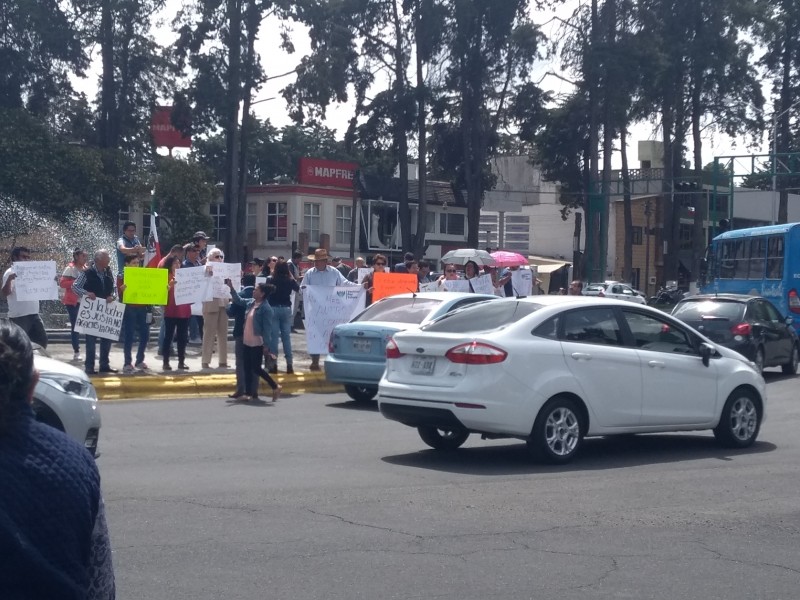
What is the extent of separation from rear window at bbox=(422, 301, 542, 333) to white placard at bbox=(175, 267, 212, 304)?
7.24 m

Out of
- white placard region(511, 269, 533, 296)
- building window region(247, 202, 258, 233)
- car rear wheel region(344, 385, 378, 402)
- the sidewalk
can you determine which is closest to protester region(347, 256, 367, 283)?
the sidewalk

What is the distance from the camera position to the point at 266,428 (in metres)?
13.1

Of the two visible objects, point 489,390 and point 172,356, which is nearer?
point 489,390

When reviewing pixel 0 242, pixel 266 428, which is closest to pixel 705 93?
pixel 0 242

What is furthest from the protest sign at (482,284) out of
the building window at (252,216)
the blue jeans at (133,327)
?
the building window at (252,216)

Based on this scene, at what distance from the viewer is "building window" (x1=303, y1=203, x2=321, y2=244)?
2445 inches

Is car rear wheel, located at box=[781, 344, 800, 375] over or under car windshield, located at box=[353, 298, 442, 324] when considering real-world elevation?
under

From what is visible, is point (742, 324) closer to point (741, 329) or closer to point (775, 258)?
point (741, 329)

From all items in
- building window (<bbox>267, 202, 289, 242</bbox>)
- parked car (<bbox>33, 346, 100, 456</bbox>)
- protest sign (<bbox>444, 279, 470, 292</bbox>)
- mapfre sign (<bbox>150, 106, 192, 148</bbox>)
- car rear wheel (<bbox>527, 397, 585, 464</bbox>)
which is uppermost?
mapfre sign (<bbox>150, 106, 192, 148</bbox>)

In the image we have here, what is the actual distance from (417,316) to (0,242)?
21.8 m

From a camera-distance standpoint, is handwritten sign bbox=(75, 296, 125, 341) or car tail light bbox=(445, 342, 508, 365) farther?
handwritten sign bbox=(75, 296, 125, 341)

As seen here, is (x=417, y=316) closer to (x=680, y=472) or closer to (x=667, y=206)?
(x=680, y=472)

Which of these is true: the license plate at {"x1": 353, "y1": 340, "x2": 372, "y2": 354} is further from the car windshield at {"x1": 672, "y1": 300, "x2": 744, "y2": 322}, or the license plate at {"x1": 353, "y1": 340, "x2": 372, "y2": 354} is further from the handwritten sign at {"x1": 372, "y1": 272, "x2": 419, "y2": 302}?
the car windshield at {"x1": 672, "y1": 300, "x2": 744, "y2": 322}

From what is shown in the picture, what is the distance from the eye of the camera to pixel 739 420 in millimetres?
12133
